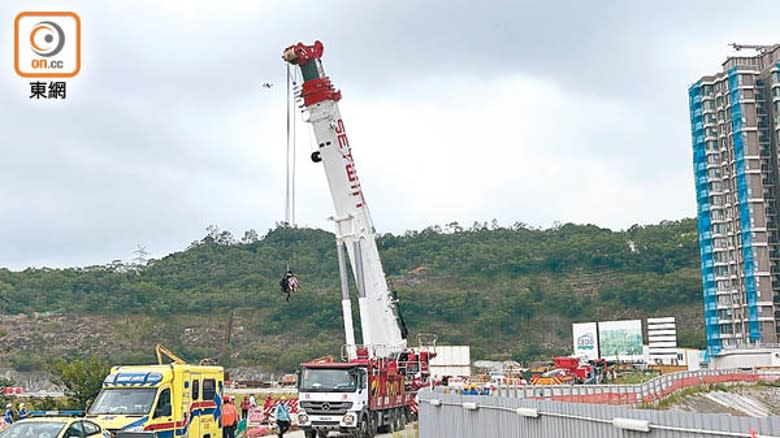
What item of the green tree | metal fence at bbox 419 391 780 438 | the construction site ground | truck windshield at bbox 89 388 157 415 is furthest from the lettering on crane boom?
the construction site ground

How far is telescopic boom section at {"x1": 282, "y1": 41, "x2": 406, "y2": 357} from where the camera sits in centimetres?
3222

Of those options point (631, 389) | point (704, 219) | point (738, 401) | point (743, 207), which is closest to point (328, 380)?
point (631, 389)

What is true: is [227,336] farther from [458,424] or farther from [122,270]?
[458,424]

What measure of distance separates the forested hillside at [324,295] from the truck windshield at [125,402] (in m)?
87.1

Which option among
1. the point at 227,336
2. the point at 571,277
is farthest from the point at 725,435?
the point at 571,277

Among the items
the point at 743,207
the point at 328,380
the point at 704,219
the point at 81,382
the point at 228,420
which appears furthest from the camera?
the point at 704,219

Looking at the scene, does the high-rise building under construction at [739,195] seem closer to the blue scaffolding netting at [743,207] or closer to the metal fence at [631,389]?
the blue scaffolding netting at [743,207]

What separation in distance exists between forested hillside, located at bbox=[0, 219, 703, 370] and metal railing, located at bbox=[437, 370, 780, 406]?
206 feet

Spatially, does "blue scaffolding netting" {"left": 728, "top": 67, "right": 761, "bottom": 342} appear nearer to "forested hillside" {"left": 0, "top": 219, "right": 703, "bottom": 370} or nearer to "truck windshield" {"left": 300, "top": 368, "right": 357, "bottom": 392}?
"forested hillside" {"left": 0, "top": 219, "right": 703, "bottom": 370}

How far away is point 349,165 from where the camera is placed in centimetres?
3275

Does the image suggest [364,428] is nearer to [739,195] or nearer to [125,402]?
[125,402]

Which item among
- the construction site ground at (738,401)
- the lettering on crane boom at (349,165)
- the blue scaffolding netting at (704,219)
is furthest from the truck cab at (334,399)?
the blue scaffolding netting at (704,219)

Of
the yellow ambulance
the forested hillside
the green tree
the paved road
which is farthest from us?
the forested hillside

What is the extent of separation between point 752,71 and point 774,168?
10.9 m
